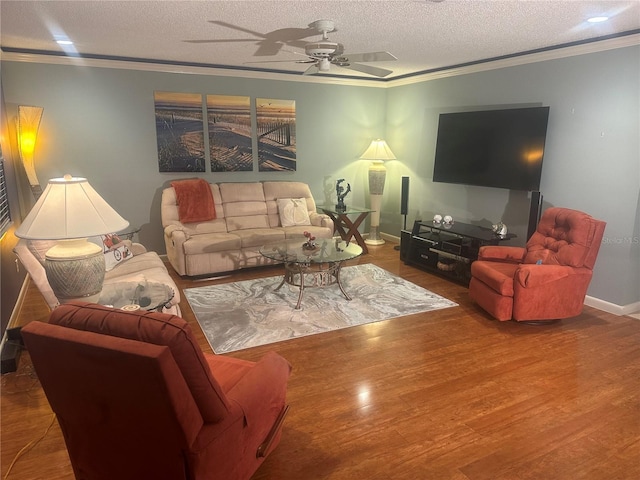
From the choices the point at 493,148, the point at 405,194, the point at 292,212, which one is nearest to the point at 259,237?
the point at 292,212

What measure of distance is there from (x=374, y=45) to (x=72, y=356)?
3.68 metres

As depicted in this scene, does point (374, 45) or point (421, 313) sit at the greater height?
point (374, 45)

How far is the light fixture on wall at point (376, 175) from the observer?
19.9 feet

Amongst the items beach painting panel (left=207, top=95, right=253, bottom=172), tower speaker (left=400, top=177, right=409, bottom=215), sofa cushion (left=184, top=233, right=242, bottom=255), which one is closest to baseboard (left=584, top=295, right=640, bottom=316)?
tower speaker (left=400, top=177, right=409, bottom=215)

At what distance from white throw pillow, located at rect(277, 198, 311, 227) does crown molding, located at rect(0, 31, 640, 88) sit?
1.66m

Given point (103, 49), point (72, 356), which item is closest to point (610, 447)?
point (72, 356)

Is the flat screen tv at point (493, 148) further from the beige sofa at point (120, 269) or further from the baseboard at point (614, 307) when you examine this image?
the beige sofa at point (120, 269)

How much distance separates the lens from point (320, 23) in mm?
3150

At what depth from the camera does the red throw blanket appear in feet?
16.5

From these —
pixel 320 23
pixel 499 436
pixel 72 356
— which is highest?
pixel 320 23

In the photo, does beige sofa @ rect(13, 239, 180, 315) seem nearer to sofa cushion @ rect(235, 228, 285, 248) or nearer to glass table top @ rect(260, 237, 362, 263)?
glass table top @ rect(260, 237, 362, 263)

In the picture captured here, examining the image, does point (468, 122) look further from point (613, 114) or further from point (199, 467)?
point (199, 467)

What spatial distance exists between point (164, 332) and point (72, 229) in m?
1.20

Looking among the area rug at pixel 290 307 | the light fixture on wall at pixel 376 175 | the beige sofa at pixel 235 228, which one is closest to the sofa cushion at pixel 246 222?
the beige sofa at pixel 235 228
